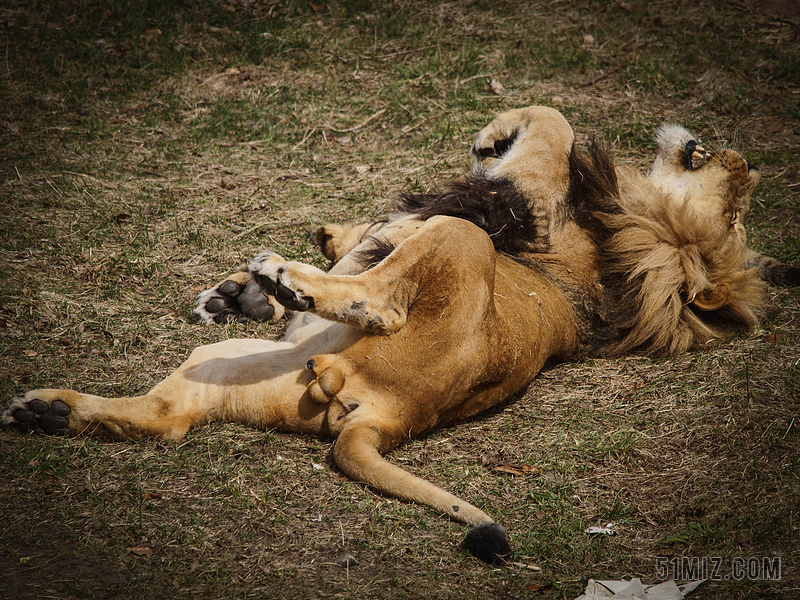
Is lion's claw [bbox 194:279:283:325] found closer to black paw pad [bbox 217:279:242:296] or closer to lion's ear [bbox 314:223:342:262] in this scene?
black paw pad [bbox 217:279:242:296]

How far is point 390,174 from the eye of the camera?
5.27 metres

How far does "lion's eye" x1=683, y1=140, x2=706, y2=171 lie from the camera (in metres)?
4.08

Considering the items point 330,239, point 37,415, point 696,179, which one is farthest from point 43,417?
point 696,179

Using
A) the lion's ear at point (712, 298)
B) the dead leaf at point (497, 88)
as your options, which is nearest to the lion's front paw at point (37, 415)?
the lion's ear at point (712, 298)

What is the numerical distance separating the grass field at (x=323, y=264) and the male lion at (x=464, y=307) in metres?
0.14

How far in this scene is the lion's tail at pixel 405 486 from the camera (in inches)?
94.5

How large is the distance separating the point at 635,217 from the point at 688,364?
2.82 ft

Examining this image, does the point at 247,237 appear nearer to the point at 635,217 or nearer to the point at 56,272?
the point at 56,272

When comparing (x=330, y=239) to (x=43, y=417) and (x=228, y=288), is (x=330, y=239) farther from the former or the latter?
(x=43, y=417)

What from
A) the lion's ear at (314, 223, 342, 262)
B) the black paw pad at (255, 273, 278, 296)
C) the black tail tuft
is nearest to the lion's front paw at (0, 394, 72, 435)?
the black paw pad at (255, 273, 278, 296)

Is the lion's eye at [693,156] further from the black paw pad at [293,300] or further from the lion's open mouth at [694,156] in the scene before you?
the black paw pad at [293,300]

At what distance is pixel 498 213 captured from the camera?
140 inches

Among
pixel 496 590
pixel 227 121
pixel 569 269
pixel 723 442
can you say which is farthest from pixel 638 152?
pixel 496 590

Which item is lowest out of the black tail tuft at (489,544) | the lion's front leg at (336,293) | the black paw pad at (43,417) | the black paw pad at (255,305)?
the black tail tuft at (489,544)
